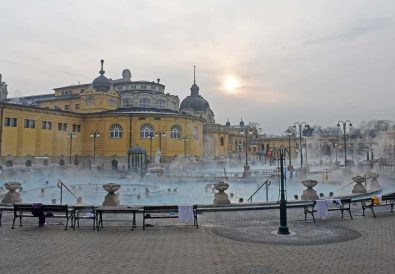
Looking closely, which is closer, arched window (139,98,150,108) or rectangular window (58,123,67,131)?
rectangular window (58,123,67,131)

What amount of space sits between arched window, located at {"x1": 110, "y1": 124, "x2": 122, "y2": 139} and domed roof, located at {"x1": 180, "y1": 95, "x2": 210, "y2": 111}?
1158 inches

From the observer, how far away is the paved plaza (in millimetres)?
7980

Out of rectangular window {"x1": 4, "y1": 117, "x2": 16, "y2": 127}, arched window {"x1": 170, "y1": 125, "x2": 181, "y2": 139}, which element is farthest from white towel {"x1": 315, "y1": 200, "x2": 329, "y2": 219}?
arched window {"x1": 170, "y1": 125, "x2": 181, "y2": 139}

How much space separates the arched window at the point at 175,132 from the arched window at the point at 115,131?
8.50m

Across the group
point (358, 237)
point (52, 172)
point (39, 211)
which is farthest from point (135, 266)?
point (52, 172)

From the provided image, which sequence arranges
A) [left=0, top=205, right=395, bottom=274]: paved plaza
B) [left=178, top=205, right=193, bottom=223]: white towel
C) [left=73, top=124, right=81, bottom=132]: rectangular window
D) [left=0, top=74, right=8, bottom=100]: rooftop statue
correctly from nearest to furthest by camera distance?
[left=0, top=205, right=395, bottom=274]: paved plaza → [left=178, top=205, right=193, bottom=223]: white towel → [left=73, top=124, right=81, bottom=132]: rectangular window → [left=0, top=74, right=8, bottom=100]: rooftop statue

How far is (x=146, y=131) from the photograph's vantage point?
5903 centimetres

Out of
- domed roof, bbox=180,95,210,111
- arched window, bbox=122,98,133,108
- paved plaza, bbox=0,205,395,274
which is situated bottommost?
paved plaza, bbox=0,205,395,274

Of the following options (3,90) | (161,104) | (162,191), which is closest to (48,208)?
(162,191)

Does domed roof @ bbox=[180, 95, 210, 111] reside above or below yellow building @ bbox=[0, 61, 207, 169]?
above

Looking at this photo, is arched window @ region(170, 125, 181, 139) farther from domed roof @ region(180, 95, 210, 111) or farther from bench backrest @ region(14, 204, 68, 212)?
bench backrest @ region(14, 204, 68, 212)

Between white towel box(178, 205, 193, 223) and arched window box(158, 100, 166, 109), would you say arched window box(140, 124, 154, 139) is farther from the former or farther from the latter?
white towel box(178, 205, 193, 223)

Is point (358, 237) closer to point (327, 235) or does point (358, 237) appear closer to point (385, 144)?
point (327, 235)

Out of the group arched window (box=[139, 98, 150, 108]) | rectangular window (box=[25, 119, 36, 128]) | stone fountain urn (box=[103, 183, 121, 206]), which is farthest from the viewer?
arched window (box=[139, 98, 150, 108])
